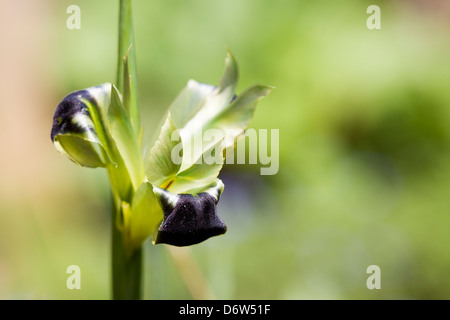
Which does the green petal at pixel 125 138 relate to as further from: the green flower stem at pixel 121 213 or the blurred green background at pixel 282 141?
the blurred green background at pixel 282 141

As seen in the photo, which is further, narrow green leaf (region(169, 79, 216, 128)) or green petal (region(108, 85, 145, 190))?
narrow green leaf (region(169, 79, 216, 128))

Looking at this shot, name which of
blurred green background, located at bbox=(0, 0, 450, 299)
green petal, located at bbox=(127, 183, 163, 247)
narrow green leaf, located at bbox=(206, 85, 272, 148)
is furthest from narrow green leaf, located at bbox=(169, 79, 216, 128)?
blurred green background, located at bbox=(0, 0, 450, 299)

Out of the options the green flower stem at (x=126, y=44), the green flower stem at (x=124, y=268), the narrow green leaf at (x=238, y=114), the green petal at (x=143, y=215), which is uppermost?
the green flower stem at (x=126, y=44)

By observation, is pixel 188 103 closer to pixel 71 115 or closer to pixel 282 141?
pixel 71 115

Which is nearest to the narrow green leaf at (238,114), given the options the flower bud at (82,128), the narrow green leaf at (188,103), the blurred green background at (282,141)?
the narrow green leaf at (188,103)

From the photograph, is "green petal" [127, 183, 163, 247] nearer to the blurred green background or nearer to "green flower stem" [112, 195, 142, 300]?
"green flower stem" [112, 195, 142, 300]

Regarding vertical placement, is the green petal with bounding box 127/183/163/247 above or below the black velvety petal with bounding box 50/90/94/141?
below

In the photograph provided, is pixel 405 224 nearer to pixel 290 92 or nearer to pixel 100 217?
pixel 290 92
